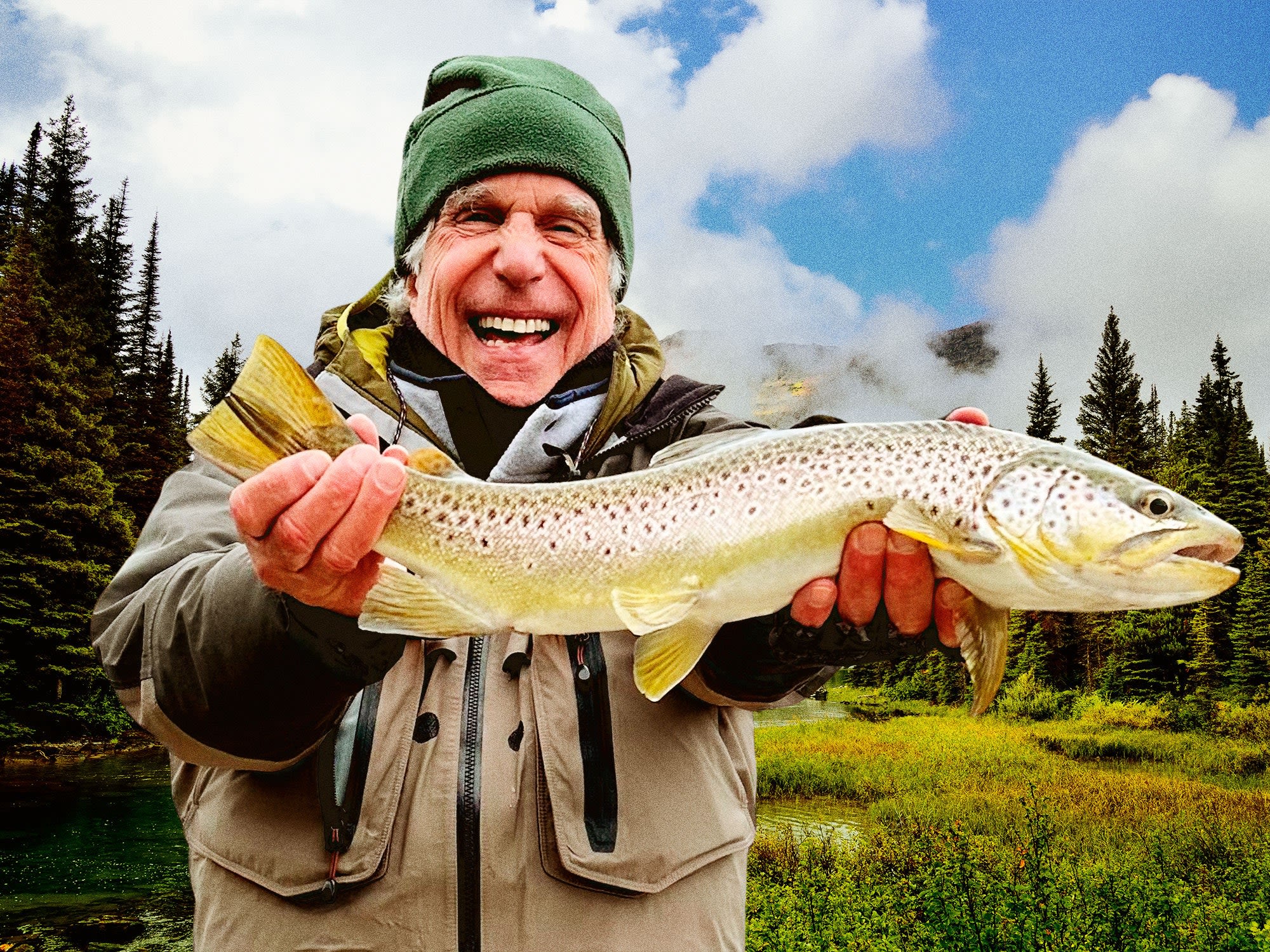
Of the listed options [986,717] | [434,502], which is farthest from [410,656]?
[986,717]

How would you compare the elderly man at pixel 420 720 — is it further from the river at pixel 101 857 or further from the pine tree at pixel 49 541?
the pine tree at pixel 49 541

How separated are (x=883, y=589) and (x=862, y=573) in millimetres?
107

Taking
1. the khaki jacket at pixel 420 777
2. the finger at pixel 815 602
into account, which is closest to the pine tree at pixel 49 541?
the khaki jacket at pixel 420 777

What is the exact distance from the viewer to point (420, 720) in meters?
2.77

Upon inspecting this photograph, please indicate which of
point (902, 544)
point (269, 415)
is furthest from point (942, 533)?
point (269, 415)

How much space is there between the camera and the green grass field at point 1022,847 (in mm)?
8898

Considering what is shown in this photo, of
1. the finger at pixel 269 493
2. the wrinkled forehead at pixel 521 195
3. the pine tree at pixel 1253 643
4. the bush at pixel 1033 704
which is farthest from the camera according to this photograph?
the bush at pixel 1033 704

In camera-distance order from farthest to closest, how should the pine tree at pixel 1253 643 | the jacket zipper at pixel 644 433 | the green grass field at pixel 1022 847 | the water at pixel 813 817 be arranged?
the pine tree at pixel 1253 643 < the water at pixel 813 817 < the green grass field at pixel 1022 847 < the jacket zipper at pixel 644 433

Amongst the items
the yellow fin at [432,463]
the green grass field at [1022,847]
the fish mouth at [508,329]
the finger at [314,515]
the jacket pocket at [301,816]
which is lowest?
the green grass field at [1022,847]

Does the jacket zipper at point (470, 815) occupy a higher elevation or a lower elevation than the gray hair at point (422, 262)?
lower

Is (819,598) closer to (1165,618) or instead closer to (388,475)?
(388,475)

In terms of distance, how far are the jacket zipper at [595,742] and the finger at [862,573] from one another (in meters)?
0.78

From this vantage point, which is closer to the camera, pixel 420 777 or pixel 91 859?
pixel 420 777

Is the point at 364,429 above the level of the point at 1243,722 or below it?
above
